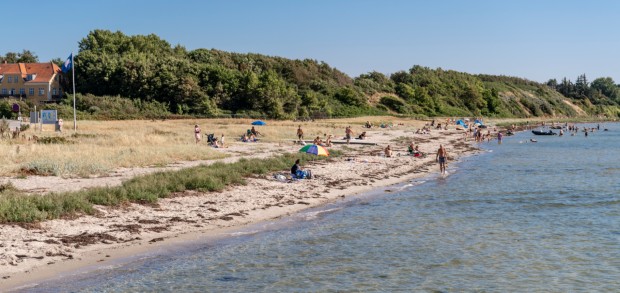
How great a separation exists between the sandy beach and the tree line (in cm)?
4650

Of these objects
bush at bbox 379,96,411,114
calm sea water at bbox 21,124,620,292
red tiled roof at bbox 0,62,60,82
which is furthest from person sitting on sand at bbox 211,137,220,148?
bush at bbox 379,96,411,114

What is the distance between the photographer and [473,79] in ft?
498

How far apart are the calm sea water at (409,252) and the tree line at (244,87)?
177ft

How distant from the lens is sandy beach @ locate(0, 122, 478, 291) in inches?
487

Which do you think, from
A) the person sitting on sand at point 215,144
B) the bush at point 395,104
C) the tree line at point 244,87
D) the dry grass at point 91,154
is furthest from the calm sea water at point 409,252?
the bush at point 395,104

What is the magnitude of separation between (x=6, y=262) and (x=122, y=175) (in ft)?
38.3

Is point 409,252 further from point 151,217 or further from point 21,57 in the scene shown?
point 21,57

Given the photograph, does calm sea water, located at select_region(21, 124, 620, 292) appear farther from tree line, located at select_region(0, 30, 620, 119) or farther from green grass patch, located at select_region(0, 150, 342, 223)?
tree line, located at select_region(0, 30, 620, 119)

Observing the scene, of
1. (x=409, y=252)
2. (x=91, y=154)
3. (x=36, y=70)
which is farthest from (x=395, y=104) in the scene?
(x=409, y=252)

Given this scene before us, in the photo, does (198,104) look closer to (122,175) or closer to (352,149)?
(352,149)

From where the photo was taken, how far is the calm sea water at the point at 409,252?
39.2 ft

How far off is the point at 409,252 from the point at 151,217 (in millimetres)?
7242

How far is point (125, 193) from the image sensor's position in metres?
17.8

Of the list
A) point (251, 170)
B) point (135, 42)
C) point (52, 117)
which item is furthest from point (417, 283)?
point (135, 42)
